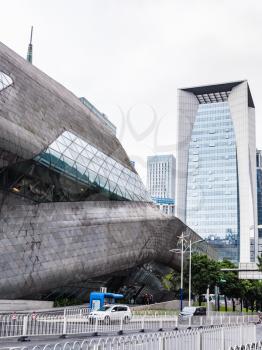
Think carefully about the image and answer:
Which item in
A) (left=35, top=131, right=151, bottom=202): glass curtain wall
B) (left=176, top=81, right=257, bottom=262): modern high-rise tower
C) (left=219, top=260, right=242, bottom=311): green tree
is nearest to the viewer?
(left=35, top=131, right=151, bottom=202): glass curtain wall

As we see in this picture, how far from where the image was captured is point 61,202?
43.8 metres

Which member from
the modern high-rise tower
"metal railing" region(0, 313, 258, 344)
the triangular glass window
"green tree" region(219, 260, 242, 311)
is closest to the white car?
"metal railing" region(0, 313, 258, 344)

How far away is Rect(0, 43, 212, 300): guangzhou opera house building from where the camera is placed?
36469 mm

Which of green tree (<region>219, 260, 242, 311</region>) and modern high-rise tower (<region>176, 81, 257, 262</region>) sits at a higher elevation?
modern high-rise tower (<region>176, 81, 257, 262</region>)

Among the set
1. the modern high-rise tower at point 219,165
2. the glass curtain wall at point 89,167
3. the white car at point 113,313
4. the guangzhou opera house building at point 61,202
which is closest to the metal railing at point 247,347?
the white car at point 113,313

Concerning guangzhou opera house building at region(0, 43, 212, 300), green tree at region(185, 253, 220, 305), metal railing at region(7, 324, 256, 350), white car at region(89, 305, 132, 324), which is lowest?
white car at region(89, 305, 132, 324)

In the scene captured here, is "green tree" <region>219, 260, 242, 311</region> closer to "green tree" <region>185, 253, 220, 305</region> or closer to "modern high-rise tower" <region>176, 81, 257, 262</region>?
"green tree" <region>185, 253, 220, 305</region>

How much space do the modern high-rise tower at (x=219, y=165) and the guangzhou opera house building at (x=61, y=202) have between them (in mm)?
101136

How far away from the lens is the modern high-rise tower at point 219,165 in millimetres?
156000

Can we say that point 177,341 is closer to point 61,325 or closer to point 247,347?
point 247,347

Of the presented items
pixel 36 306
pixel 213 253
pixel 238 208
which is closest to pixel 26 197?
pixel 36 306

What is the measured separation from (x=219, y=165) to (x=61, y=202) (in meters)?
125

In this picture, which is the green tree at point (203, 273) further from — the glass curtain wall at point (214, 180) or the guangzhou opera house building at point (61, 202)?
the glass curtain wall at point (214, 180)

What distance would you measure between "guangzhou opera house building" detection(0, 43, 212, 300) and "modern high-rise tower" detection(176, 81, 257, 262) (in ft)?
332
